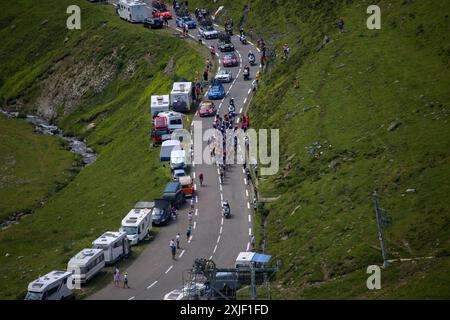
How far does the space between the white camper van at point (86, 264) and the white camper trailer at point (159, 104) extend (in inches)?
1571

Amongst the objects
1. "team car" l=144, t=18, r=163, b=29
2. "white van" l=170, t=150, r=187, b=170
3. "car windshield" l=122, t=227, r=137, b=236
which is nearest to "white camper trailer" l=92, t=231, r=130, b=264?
"car windshield" l=122, t=227, r=137, b=236

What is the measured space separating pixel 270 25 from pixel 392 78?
39.8 metres

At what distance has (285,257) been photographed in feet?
326

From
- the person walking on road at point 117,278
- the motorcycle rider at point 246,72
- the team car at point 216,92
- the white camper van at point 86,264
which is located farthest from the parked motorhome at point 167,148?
the person walking on road at point 117,278

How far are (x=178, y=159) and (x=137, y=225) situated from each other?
1858cm

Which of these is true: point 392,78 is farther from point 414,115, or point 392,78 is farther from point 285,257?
point 285,257

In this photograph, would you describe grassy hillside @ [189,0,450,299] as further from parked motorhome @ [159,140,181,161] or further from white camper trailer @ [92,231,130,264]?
white camper trailer @ [92,231,130,264]

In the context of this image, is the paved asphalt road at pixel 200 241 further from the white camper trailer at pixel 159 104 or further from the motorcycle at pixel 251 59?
the motorcycle at pixel 251 59

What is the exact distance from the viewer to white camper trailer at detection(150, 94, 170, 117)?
140m

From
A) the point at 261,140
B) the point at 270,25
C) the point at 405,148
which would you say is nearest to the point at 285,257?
the point at 405,148

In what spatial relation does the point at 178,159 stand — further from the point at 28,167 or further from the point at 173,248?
the point at 28,167

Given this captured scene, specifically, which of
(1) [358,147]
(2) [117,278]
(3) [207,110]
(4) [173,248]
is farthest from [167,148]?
(2) [117,278]

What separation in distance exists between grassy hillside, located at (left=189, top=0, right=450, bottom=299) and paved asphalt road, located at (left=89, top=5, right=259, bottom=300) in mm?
3157

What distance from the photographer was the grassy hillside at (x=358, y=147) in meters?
94.1
